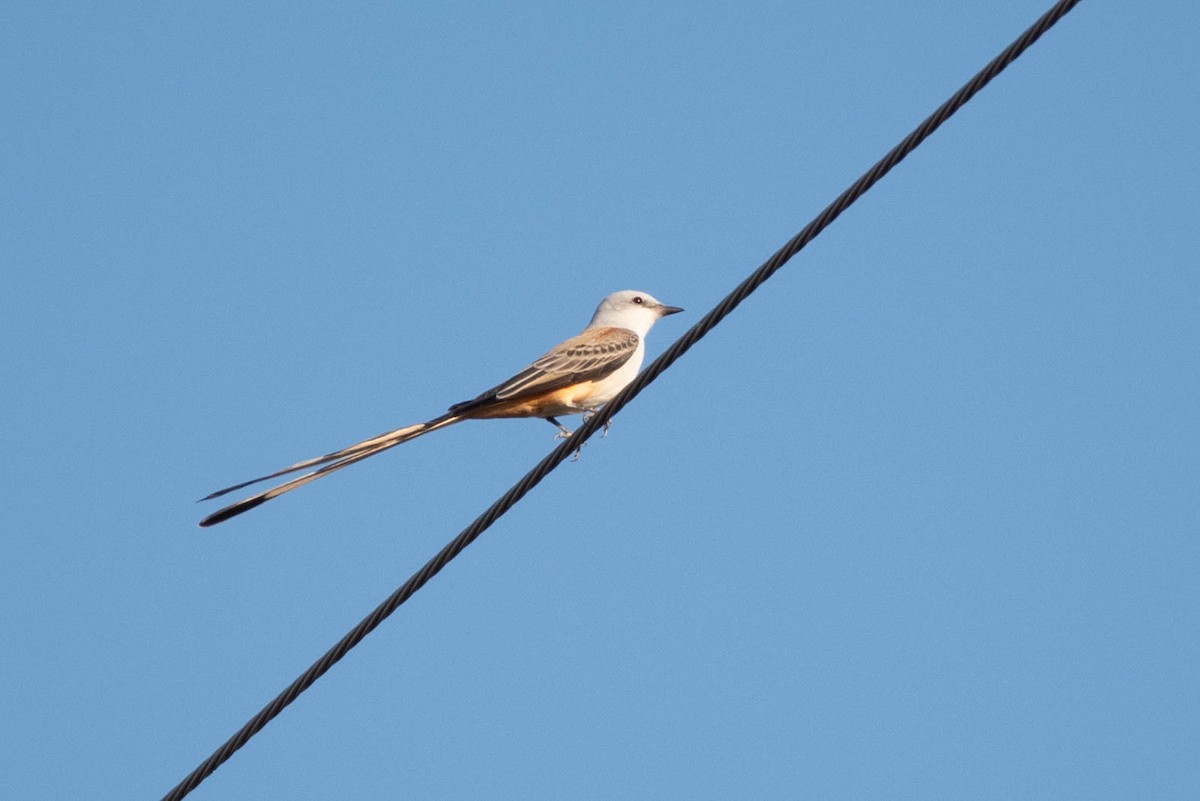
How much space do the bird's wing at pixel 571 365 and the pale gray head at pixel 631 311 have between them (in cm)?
34

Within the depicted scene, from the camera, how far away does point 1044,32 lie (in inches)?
153

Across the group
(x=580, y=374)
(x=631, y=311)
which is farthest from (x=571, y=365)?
(x=631, y=311)

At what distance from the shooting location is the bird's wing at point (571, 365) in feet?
23.7

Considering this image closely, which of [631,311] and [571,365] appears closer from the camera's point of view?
[571,365]

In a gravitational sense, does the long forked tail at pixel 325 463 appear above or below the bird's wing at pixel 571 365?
below

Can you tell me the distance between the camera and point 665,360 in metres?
4.51

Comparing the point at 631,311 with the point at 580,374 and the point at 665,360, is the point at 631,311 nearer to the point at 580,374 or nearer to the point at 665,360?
the point at 580,374

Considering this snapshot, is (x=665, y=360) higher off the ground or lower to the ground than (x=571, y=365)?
lower

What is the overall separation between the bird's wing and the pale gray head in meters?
0.34

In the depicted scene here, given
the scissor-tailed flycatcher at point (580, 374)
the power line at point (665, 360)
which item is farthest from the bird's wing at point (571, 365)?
the power line at point (665, 360)

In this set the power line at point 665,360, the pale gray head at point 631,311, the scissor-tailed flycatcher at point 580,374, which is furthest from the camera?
the pale gray head at point 631,311

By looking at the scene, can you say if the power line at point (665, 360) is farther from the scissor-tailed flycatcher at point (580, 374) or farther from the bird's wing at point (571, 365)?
the bird's wing at point (571, 365)

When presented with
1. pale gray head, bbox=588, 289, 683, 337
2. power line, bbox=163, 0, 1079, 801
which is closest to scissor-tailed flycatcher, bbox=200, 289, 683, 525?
pale gray head, bbox=588, 289, 683, 337

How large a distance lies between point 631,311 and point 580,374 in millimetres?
1334
